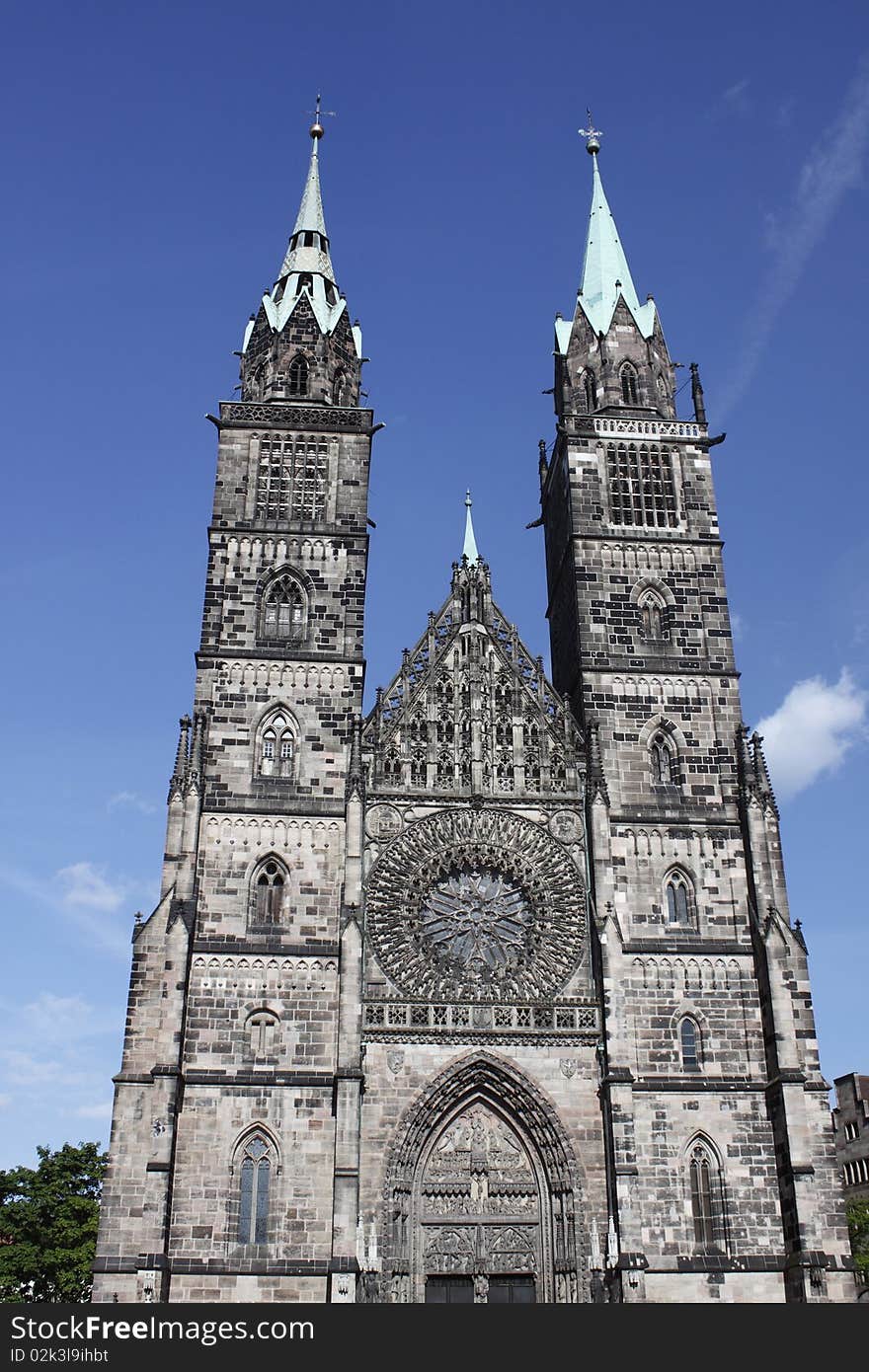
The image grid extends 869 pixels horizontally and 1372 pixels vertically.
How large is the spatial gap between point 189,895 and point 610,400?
18.1m

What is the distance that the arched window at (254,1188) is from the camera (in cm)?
2730

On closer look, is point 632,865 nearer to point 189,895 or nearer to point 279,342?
point 189,895

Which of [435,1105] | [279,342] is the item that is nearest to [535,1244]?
[435,1105]

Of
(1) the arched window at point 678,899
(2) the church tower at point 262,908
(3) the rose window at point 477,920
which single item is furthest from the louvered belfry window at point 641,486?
(3) the rose window at point 477,920

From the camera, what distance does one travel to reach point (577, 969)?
30.3 metres

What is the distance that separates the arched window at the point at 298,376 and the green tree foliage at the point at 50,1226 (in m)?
21.9

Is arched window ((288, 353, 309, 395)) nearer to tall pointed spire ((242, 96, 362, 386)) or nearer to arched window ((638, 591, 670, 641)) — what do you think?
tall pointed spire ((242, 96, 362, 386))

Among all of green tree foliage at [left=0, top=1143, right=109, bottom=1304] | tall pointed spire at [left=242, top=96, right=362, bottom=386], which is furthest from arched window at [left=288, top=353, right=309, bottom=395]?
green tree foliage at [left=0, top=1143, right=109, bottom=1304]

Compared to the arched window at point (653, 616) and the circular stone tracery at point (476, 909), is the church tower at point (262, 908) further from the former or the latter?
the arched window at point (653, 616)

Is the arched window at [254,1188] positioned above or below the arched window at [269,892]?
below

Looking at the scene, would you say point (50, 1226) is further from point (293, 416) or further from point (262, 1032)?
point (293, 416)

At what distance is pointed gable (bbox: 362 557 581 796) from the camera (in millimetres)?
32125

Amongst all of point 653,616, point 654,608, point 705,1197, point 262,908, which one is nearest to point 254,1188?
point 262,908

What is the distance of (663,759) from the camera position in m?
33.2
